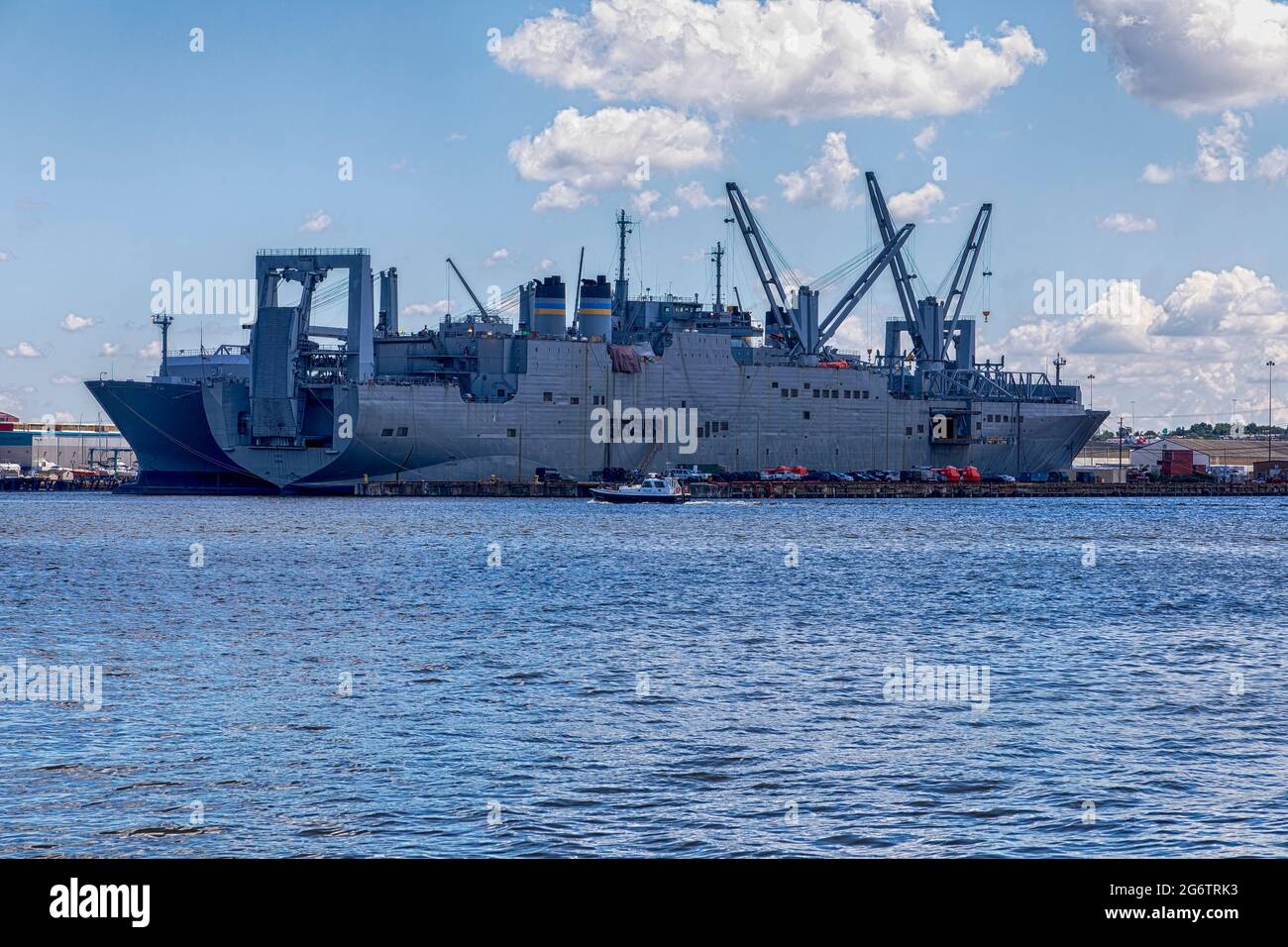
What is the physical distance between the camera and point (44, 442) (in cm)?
17912

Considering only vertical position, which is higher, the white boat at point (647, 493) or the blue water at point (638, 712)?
the white boat at point (647, 493)

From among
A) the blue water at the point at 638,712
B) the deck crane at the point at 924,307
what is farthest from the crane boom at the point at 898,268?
the blue water at the point at 638,712

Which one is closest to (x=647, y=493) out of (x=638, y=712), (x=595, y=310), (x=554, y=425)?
(x=554, y=425)

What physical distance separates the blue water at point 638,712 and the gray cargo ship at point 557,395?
46485 millimetres

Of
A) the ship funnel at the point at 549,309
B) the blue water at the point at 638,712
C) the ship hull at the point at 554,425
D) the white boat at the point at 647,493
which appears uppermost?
the ship funnel at the point at 549,309

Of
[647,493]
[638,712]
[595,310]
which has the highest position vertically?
[595,310]

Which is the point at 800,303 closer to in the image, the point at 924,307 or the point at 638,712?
the point at 924,307

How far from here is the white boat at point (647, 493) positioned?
345 ft

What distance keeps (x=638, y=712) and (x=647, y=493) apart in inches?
3225

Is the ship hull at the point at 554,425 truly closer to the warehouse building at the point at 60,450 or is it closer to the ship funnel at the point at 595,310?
the ship funnel at the point at 595,310

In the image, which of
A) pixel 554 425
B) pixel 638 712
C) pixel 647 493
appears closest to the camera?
pixel 638 712

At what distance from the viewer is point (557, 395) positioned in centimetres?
11175
